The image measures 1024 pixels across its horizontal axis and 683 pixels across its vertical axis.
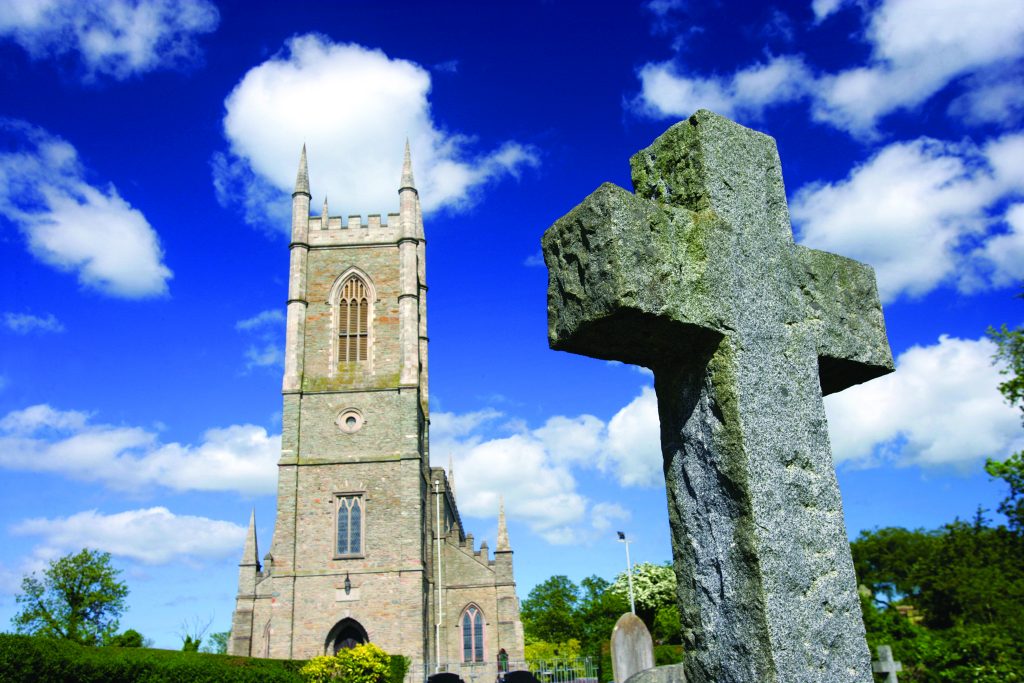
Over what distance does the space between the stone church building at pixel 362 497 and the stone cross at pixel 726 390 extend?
31345mm

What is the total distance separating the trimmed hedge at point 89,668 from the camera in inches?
439

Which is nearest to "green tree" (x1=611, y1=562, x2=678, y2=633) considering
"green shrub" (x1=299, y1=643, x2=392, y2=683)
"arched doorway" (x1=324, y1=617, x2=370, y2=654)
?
"arched doorway" (x1=324, y1=617, x2=370, y2=654)

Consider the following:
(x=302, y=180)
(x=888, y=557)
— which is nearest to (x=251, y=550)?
(x=302, y=180)

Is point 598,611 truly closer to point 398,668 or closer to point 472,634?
point 472,634

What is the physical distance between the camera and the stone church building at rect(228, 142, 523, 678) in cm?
3284

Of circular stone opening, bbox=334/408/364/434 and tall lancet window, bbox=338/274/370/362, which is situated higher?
tall lancet window, bbox=338/274/370/362

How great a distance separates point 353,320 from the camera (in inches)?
1497

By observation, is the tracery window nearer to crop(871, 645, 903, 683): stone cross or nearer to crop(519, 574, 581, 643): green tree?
crop(871, 645, 903, 683): stone cross

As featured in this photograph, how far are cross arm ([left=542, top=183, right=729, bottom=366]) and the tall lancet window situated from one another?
114 feet

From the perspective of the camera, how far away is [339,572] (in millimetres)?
33281

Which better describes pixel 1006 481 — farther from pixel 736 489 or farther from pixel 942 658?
pixel 736 489

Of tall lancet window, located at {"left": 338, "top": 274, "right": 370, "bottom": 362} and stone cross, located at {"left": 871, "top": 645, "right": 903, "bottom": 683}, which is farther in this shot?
tall lancet window, located at {"left": 338, "top": 274, "right": 370, "bottom": 362}

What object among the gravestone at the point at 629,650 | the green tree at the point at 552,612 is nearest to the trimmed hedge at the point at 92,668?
the gravestone at the point at 629,650

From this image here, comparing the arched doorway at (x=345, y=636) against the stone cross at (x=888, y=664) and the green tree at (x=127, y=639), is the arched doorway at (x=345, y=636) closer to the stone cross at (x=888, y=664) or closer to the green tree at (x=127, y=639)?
the green tree at (x=127, y=639)
